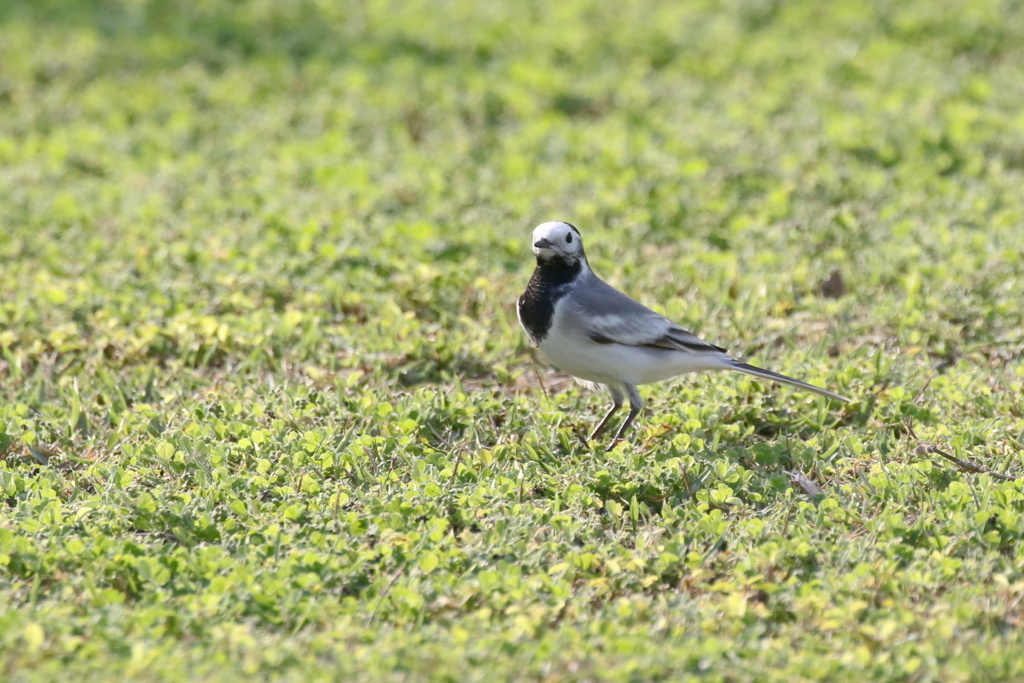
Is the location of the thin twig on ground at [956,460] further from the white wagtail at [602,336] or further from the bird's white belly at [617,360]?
the bird's white belly at [617,360]

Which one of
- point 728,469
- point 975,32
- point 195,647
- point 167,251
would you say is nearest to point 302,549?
point 195,647

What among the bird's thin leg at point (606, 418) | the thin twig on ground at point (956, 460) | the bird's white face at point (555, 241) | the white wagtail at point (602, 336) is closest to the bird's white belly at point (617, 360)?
the white wagtail at point (602, 336)

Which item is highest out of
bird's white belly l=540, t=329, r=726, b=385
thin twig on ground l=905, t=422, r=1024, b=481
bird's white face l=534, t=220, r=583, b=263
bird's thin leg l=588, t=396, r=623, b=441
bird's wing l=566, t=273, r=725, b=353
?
bird's white face l=534, t=220, r=583, b=263

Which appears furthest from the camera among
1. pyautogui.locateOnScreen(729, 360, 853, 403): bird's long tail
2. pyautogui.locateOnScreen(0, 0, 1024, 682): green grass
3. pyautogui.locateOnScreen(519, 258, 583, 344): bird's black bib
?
pyautogui.locateOnScreen(519, 258, 583, 344): bird's black bib

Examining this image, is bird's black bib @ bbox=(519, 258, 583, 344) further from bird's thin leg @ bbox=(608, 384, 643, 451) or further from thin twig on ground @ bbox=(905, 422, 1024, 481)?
thin twig on ground @ bbox=(905, 422, 1024, 481)

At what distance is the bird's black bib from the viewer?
5.93 m

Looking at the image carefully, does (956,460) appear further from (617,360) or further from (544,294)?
(544,294)

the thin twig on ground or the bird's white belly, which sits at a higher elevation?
the bird's white belly

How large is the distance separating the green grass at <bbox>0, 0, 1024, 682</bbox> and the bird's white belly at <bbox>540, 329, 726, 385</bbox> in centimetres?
25

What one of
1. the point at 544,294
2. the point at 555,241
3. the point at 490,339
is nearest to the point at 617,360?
the point at 544,294

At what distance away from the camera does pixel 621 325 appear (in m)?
5.91

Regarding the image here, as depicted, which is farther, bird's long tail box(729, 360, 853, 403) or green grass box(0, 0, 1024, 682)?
bird's long tail box(729, 360, 853, 403)

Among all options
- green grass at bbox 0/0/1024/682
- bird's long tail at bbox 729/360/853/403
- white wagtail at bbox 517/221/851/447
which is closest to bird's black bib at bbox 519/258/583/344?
white wagtail at bbox 517/221/851/447

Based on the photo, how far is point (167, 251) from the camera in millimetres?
8023
